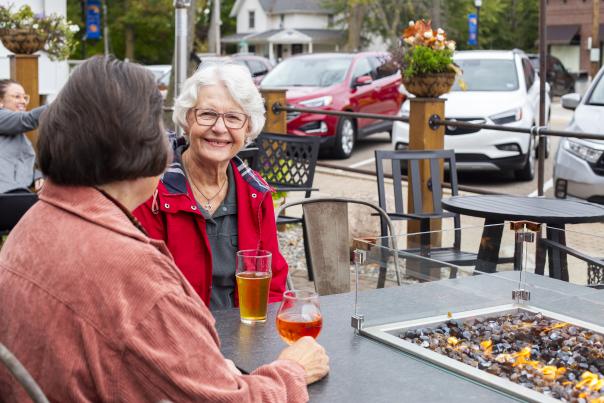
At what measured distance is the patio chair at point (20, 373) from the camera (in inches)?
63.0

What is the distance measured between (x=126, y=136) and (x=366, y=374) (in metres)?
0.87

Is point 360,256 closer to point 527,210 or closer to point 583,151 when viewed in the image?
point 527,210

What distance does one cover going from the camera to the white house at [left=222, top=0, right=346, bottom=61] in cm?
7412

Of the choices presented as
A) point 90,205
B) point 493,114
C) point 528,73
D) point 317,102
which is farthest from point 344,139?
point 90,205

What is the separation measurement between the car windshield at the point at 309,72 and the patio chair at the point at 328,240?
10302mm

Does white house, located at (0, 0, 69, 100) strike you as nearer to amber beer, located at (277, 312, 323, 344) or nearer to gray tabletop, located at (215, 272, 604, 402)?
gray tabletop, located at (215, 272, 604, 402)

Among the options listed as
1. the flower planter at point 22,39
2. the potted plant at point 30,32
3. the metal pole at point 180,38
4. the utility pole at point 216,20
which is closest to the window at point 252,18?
the utility pole at point 216,20

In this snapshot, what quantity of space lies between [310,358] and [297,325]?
166mm

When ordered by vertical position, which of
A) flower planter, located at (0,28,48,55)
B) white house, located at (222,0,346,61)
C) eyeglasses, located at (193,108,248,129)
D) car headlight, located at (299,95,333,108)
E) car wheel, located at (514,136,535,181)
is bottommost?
car wheel, located at (514,136,535,181)

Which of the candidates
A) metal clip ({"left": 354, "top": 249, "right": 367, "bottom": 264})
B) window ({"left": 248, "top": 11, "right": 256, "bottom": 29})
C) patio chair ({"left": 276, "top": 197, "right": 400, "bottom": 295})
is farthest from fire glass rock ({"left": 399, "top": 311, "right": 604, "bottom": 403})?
window ({"left": 248, "top": 11, "right": 256, "bottom": 29})

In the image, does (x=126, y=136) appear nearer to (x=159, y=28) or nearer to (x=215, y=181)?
(x=215, y=181)

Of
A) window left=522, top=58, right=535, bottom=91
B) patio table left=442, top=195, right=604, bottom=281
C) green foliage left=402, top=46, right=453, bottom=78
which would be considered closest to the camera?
patio table left=442, top=195, right=604, bottom=281

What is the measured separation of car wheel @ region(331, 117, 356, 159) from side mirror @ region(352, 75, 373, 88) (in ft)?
1.96

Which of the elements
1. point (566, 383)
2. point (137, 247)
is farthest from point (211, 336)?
point (566, 383)
